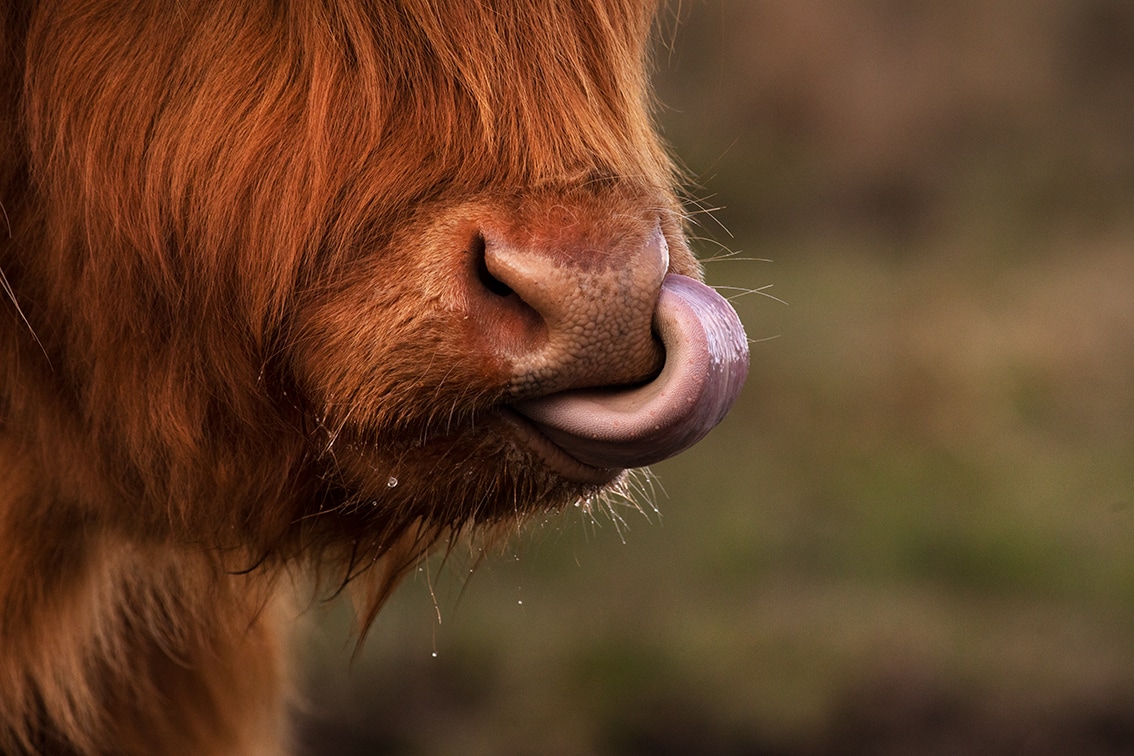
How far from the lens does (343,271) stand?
5.28 feet

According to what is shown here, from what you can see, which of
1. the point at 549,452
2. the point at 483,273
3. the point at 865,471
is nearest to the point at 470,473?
the point at 549,452

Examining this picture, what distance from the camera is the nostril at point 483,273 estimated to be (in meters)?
1.52

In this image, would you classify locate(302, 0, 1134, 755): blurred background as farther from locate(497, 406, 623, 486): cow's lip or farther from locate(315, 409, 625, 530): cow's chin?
locate(497, 406, 623, 486): cow's lip

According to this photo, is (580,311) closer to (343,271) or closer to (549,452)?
(549,452)

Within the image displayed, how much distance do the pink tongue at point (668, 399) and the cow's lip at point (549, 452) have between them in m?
0.01

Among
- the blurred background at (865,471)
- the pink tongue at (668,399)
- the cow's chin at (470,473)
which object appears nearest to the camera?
the pink tongue at (668,399)

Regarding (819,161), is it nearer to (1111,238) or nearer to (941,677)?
(1111,238)

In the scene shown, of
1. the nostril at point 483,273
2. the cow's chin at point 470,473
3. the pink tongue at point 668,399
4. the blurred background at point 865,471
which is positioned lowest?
the blurred background at point 865,471

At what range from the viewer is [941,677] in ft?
13.4

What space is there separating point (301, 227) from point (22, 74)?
0.43m

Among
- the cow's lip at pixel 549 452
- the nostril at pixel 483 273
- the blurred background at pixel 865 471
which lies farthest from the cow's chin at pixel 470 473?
the blurred background at pixel 865 471

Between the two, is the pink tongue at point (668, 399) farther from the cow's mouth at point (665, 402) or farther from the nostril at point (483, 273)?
the nostril at point (483, 273)

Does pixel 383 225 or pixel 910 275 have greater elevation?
pixel 383 225

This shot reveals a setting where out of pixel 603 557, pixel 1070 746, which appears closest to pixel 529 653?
pixel 603 557
